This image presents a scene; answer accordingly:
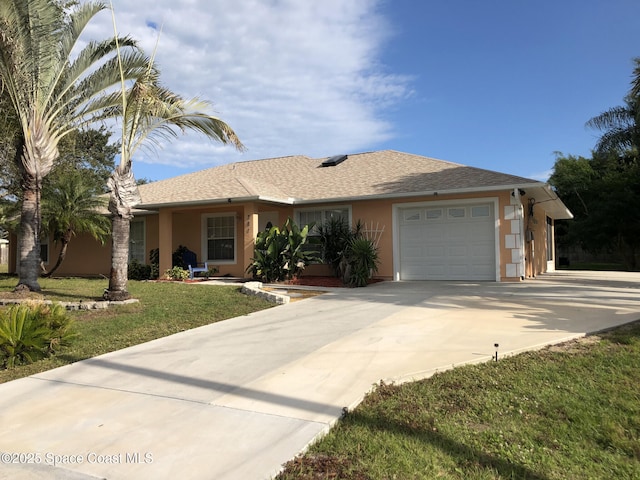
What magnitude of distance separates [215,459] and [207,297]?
7637 millimetres

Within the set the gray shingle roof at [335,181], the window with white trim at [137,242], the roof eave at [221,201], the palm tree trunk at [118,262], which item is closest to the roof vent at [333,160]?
the gray shingle roof at [335,181]

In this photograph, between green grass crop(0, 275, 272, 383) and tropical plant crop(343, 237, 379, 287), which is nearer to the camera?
green grass crop(0, 275, 272, 383)

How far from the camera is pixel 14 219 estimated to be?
56.3ft

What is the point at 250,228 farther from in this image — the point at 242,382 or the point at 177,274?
the point at 242,382

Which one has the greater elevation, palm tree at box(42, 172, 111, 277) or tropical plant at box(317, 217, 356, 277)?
palm tree at box(42, 172, 111, 277)

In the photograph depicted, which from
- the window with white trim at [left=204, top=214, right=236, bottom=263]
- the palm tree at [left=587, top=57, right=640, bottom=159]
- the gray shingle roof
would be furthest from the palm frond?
the window with white trim at [left=204, top=214, right=236, bottom=263]

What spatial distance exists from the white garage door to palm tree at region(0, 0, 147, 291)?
902cm

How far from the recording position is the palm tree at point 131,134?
31.6 feet

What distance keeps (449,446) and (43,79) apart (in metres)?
11.2

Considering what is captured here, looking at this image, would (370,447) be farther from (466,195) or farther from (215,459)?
(466,195)

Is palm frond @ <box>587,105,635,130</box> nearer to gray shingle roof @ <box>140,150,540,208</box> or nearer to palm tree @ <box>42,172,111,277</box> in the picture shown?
gray shingle roof @ <box>140,150,540,208</box>

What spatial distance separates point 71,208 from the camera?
15.9 m

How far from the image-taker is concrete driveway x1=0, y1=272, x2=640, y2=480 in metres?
3.37

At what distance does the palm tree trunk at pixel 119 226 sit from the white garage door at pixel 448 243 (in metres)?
8.39
